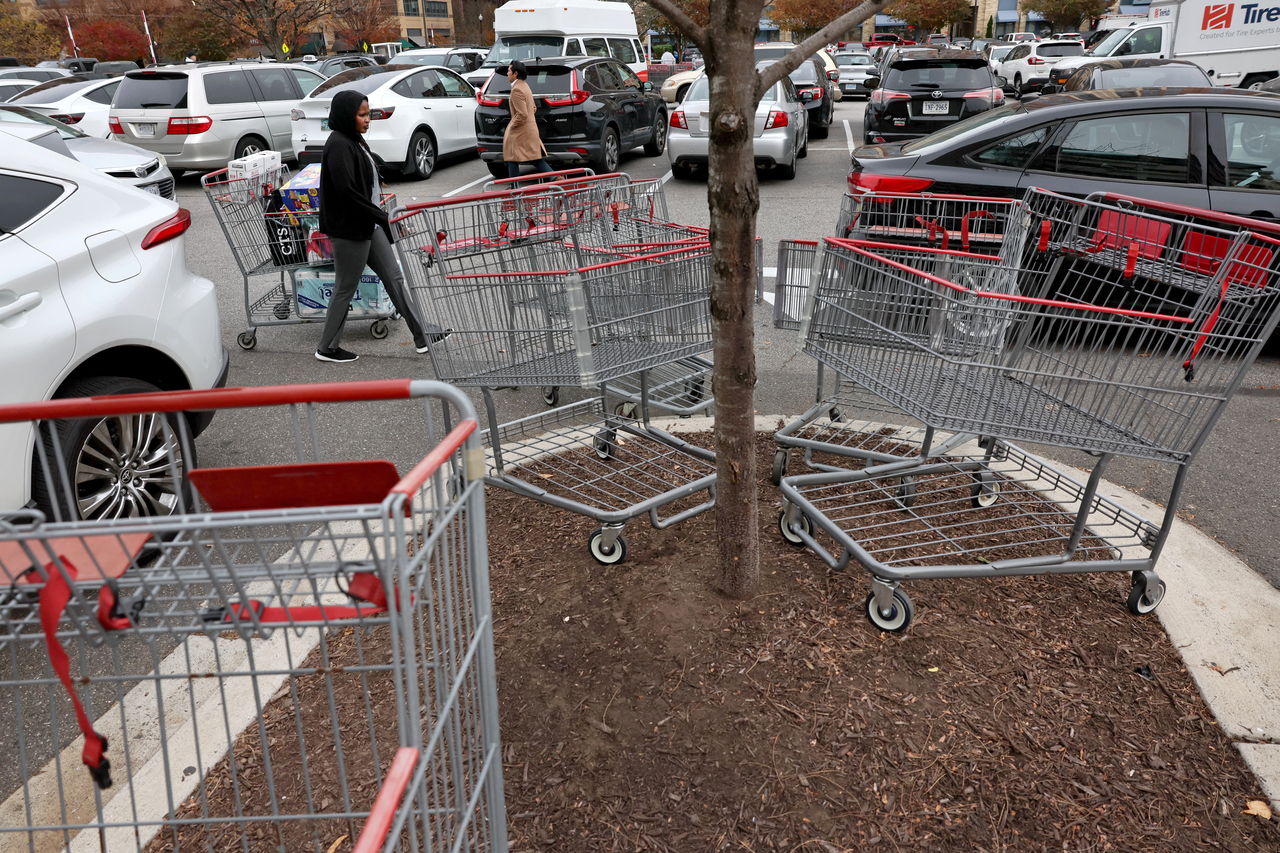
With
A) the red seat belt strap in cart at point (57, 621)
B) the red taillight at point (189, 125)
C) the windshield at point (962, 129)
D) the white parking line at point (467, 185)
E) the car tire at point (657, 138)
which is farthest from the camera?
the car tire at point (657, 138)

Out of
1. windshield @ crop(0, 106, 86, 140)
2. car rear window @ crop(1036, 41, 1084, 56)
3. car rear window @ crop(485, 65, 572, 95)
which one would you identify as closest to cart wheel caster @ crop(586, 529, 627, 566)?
windshield @ crop(0, 106, 86, 140)

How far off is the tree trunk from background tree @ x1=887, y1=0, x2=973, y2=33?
180 ft

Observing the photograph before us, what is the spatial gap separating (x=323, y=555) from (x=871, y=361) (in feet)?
8.57

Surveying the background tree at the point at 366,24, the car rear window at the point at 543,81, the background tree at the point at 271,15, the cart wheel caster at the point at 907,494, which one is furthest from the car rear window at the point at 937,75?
the background tree at the point at 366,24

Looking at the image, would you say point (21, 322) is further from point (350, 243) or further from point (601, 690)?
point (350, 243)

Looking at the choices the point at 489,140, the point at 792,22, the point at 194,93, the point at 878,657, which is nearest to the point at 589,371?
the point at 878,657

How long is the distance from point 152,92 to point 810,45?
15.7 meters

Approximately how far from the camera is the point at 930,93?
13328mm

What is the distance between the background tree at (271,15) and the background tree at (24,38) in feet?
29.2

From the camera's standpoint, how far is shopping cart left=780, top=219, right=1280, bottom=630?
323cm

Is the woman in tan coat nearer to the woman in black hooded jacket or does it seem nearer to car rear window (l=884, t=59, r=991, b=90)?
the woman in black hooded jacket

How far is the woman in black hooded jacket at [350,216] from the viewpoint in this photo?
20.4 feet

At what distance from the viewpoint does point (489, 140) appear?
45.4 ft

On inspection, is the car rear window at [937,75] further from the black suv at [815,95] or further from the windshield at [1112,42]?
the windshield at [1112,42]
